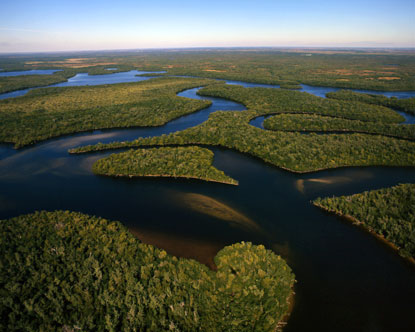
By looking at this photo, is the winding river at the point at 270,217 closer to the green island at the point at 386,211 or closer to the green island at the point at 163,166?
the green island at the point at 386,211

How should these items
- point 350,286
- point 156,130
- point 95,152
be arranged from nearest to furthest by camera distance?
1. point 350,286
2. point 95,152
3. point 156,130

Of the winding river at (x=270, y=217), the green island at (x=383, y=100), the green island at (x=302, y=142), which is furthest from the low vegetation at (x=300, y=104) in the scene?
the winding river at (x=270, y=217)

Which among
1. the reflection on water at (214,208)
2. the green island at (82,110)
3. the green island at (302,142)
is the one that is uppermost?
the green island at (82,110)

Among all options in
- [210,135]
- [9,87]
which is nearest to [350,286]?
[210,135]

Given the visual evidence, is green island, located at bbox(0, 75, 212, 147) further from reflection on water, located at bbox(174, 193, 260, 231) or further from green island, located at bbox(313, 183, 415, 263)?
green island, located at bbox(313, 183, 415, 263)

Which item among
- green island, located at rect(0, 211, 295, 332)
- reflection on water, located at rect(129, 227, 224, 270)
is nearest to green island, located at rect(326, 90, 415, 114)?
green island, located at rect(0, 211, 295, 332)

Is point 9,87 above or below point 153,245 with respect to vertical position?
above

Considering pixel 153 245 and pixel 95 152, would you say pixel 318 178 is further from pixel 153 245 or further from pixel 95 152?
pixel 95 152
